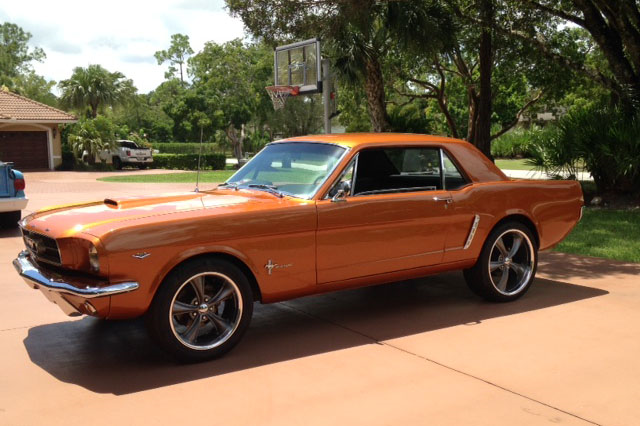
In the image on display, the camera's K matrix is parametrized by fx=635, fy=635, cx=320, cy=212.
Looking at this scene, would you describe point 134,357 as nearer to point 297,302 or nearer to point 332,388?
point 332,388

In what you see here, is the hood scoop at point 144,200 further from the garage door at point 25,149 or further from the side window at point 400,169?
the garage door at point 25,149

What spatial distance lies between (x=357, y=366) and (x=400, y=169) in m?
2.12

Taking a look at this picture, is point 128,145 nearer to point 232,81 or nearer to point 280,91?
point 232,81

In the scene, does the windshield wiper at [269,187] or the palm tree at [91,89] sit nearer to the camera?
the windshield wiper at [269,187]

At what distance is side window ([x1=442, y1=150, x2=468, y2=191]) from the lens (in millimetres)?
5867

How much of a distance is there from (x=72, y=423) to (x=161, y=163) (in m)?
38.0

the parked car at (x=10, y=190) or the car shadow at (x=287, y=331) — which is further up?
the parked car at (x=10, y=190)

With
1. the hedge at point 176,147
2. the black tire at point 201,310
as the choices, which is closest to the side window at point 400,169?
the black tire at point 201,310

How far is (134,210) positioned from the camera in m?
4.58

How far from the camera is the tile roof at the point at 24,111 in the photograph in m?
34.9

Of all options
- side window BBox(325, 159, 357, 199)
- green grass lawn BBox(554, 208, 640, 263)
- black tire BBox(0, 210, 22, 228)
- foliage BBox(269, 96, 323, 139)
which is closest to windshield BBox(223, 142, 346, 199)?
side window BBox(325, 159, 357, 199)

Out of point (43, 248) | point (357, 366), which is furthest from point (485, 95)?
point (43, 248)

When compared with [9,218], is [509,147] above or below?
above

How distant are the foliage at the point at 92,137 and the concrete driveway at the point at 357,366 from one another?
3311 cm
